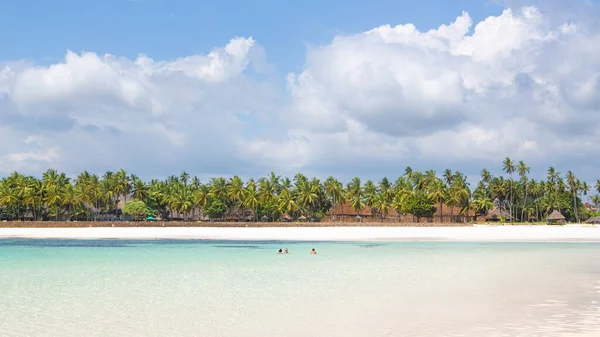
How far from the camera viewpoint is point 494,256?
29062mm

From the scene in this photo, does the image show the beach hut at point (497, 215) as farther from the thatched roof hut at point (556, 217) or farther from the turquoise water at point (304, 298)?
the turquoise water at point (304, 298)

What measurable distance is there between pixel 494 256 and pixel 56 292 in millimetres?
21122

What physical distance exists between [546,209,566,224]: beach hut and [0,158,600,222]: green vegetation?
5287 mm

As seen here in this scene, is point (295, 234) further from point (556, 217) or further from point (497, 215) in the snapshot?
point (556, 217)

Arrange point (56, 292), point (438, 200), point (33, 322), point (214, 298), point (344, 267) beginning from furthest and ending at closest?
point (438, 200) < point (344, 267) < point (56, 292) < point (214, 298) < point (33, 322)

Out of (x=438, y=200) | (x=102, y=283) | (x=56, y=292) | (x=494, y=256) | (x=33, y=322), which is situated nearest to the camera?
(x=33, y=322)

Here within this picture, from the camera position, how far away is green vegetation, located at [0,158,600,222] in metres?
87.1

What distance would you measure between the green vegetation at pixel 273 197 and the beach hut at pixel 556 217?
17.3ft

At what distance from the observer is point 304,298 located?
15195 millimetres

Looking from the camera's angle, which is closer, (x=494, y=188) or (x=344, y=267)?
(x=344, y=267)

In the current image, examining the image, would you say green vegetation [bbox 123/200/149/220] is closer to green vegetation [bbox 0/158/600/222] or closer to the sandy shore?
green vegetation [bbox 0/158/600/222]

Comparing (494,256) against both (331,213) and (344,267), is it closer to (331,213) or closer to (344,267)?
(344,267)

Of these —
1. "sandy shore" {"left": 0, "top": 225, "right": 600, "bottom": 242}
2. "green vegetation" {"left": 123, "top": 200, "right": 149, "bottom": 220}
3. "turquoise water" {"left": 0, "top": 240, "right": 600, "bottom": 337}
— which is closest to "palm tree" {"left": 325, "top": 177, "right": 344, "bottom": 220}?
"green vegetation" {"left": 123, "top": 200, "right": 149, "bottom": 220}

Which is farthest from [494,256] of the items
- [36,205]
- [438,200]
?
[36,205]
